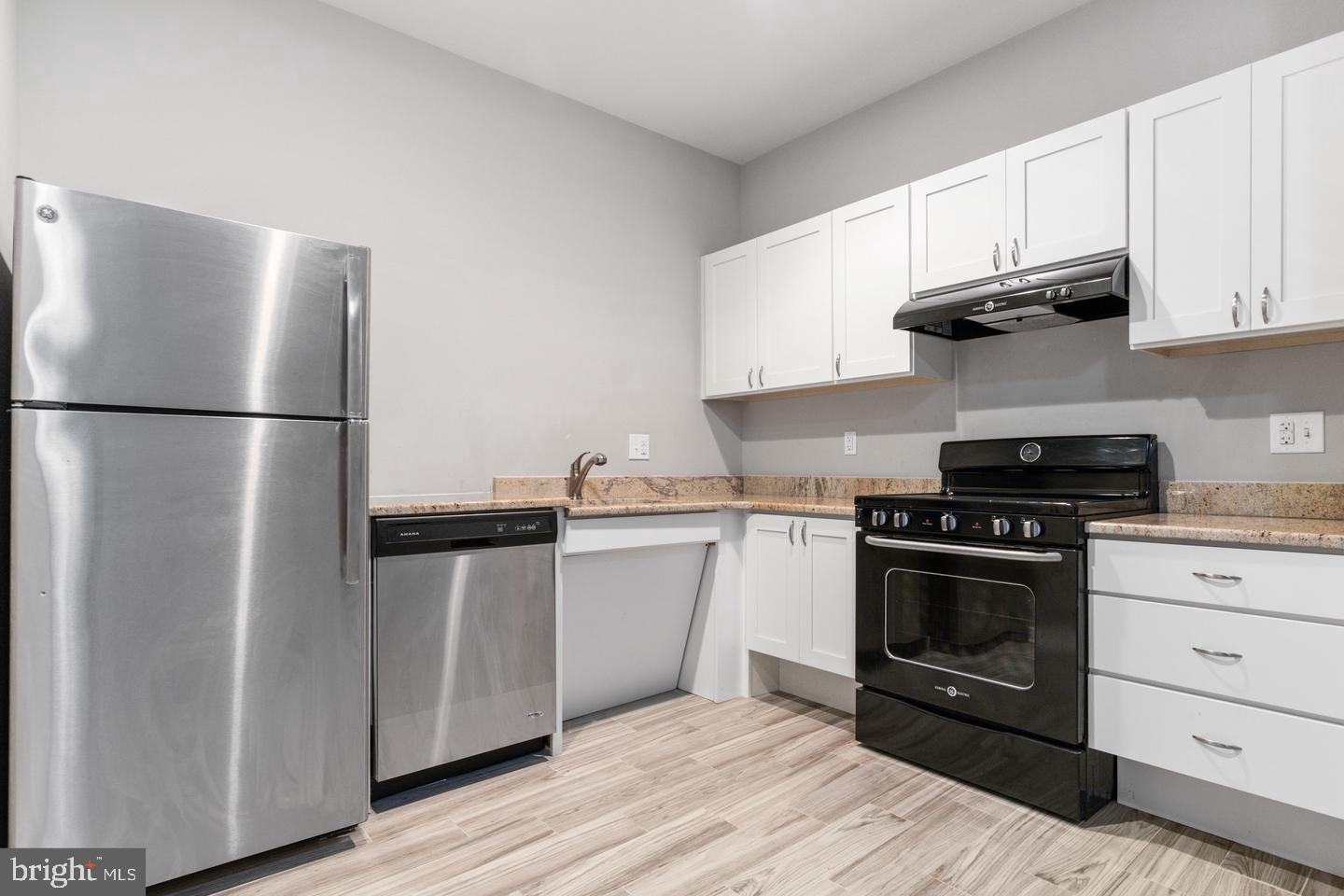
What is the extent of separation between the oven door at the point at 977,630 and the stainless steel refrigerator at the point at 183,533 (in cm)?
171

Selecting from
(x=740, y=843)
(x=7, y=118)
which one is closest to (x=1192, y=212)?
(x=740, y=843)

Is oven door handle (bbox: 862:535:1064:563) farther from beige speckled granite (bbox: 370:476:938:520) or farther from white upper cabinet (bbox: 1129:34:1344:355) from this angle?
white upper cabinet (bbox: 1129:34:1344:355)

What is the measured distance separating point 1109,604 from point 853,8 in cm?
224

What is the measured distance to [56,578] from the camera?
61.4 inches

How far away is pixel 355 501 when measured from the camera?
194 cm

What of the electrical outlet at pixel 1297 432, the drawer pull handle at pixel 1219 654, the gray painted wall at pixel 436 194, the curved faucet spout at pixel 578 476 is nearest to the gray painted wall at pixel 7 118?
the gray painted wall at pixel 436 194

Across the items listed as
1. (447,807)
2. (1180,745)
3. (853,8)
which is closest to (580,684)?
(447,807)

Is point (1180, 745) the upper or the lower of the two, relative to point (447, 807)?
upper

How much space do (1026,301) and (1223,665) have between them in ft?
3.87

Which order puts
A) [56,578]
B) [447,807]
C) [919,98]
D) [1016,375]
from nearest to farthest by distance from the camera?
1. [56,578]
2. [447,807]
3. [1016,375]
4. [919,98]

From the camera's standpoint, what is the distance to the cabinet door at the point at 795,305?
3164 millimetres

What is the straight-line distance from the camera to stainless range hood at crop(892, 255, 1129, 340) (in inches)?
86.4

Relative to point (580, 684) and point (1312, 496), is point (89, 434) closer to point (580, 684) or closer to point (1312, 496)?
point (580, 684)

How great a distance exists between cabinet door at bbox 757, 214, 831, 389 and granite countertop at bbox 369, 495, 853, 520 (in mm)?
608
